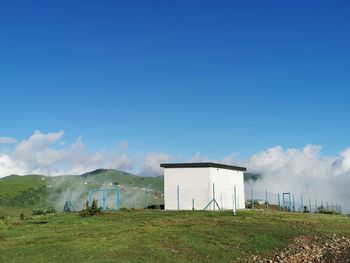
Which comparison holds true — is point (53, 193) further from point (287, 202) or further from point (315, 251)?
point (315, 251)

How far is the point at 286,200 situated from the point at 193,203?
26735 millimetres

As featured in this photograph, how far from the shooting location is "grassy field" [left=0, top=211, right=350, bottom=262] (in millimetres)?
23203

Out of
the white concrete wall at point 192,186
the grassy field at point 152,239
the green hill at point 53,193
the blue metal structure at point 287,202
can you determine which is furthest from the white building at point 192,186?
the blue metal structure at point 287,202

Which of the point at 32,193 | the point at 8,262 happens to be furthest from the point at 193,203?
the point at 32,193

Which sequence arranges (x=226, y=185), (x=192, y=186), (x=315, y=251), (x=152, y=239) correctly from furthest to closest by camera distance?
1. (x=226, y=185)
2. (x=192, y=186)
3. (x=315, y=251)
4. (x=152, y=239)

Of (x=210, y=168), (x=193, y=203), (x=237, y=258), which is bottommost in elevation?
(x=237, y=258)

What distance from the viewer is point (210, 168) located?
182 feet

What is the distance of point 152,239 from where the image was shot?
27000mm

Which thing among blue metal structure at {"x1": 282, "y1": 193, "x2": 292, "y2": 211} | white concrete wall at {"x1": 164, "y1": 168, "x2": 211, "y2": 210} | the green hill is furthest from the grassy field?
the green hill

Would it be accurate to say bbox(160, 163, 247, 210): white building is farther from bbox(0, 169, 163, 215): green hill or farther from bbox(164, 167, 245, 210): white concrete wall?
bbox(0, 169, 163, 215): green hill

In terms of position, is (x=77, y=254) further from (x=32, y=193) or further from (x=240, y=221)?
(x=32, y=193)

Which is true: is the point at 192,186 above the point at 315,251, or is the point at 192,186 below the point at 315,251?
above

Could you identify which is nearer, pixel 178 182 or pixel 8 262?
pixel 8 262

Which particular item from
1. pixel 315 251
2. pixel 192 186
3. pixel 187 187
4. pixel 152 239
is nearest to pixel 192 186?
pixel 192 186
